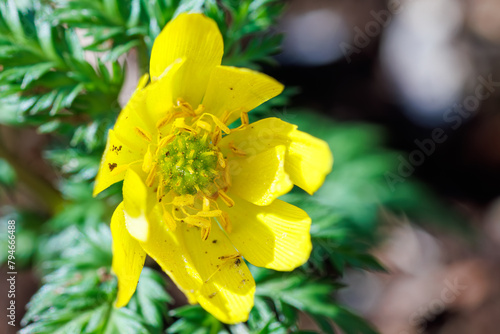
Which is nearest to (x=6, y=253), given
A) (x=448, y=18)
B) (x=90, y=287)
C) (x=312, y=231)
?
(x=90, y=287)

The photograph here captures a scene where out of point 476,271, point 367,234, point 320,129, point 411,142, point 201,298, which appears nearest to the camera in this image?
point 201,298

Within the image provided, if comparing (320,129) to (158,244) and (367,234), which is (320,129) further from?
(158,244)

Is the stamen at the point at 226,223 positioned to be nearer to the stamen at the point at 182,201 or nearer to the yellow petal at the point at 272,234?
the yellow petal at the point at 272,234

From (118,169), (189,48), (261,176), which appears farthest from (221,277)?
(189,48)

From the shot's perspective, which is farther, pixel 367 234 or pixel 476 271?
pixel 476 271

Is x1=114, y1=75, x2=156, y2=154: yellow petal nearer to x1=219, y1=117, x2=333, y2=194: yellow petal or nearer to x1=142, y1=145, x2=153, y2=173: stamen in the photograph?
x1=142, y1=145, x2=153, y2=173: stamen

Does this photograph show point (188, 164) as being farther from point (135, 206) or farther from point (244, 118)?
point (135, 206)
